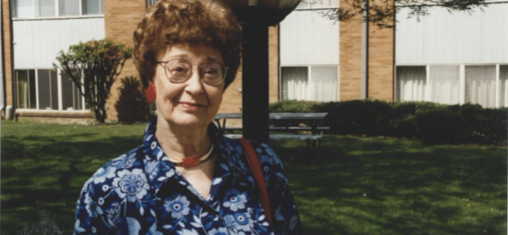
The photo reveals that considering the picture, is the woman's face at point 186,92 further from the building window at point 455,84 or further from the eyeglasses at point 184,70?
the building window at point 455,84

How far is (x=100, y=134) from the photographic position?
49.5ft

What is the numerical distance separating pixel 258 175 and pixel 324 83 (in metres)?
16.3

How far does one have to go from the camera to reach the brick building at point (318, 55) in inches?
658

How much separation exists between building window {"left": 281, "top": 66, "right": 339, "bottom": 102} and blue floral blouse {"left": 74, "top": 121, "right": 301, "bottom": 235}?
16.2m

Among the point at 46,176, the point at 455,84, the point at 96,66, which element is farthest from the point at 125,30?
the point at 46,176

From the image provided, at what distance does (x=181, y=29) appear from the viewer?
214 cm

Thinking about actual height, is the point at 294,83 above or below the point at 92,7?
below

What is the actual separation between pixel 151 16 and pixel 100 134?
13345 millimetres

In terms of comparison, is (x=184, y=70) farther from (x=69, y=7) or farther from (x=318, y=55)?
(x=69, y=7)

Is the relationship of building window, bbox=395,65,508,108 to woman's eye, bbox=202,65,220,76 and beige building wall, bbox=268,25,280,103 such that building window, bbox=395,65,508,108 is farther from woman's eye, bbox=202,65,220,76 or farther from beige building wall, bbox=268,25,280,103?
woman's eye, bbox=202,65,220,76

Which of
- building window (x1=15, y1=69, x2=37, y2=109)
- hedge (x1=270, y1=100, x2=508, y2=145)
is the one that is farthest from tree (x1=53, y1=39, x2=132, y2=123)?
hedge (x1=270, y1=100, x2=508, y2=145)

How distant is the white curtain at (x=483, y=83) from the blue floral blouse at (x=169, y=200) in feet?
51.8

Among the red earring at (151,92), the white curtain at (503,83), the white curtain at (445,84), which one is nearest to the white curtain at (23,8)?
the white curtain at (445,84)

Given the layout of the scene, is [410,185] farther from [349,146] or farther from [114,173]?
[114,173]
